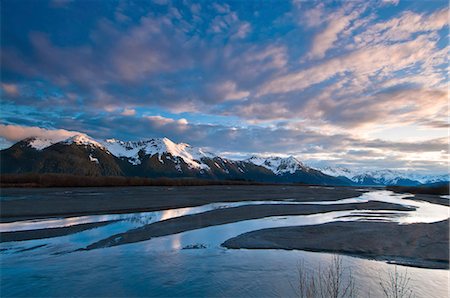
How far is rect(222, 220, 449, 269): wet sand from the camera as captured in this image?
14.1 m

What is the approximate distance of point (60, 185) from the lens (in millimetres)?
71438

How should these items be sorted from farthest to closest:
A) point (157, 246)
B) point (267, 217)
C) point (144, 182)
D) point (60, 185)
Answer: point (144, 182) → point (60, 185) → point (267, 217) → point (157, 246)

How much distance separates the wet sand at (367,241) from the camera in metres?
14.1

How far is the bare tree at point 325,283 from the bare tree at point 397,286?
39.8 inches

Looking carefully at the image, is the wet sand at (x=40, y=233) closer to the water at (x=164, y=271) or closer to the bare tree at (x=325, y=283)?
the water at (x=164, y=271)

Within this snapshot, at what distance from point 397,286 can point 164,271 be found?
789 centimetres

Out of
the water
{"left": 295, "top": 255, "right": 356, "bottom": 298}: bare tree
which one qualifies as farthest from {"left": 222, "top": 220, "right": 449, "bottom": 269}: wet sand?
{"left": 295, "top": 255, "right": 356, "bottom": 298}: bare tree

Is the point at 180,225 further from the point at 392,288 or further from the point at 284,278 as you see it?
the point at 392,288

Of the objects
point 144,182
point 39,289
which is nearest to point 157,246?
point 39,289

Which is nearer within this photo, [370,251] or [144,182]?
[370,251]

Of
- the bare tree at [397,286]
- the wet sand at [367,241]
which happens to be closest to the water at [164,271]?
the bare tree at [397,286]

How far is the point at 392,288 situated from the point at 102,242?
42.0ft

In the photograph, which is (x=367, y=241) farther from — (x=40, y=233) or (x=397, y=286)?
(x=40, y=233)

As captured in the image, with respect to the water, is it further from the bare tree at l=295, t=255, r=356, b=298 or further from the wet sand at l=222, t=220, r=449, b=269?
the wet sand at l=222, t=220, r=449, b=269
